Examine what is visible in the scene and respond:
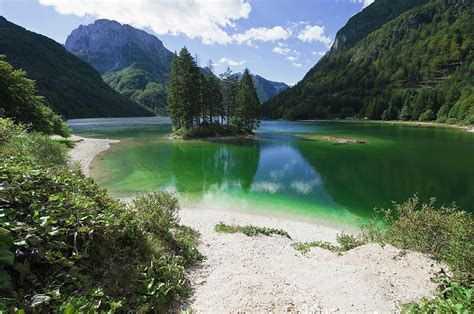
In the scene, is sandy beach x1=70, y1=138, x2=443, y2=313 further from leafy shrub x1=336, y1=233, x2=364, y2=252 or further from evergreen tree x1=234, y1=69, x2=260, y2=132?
evergreen tree x1=234, y1=69, x2=260, y2=132

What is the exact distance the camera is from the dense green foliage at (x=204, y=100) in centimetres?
6072

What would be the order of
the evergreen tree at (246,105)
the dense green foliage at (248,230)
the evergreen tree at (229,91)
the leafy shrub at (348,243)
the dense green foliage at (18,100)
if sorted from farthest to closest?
the evergreen tree at (229,91), the evergreen tree at (246,105), the dense green foliage at (18,100), the dense green foliage at (248,230), the leafy shrub at (348,243)

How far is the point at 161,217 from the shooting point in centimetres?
997

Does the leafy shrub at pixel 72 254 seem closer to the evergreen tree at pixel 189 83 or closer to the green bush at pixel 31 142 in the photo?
the green bush at pixel 31 142

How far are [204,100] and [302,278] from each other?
62.3m

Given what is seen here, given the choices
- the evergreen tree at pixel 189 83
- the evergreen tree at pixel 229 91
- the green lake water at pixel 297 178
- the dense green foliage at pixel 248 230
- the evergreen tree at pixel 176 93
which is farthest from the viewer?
the evergreen tree at pixel 229 91

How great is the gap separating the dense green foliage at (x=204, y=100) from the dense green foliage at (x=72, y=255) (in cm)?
5506

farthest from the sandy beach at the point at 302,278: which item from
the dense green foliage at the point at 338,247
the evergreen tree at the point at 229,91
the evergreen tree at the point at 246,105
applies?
the evergreen tree at the point at 229,91

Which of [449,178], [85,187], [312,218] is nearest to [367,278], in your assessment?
[85,187]

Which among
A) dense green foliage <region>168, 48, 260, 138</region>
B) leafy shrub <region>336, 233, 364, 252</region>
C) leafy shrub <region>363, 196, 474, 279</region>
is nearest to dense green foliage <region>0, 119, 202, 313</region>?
leafy shrub <region>336, 233, 364, 252</region>

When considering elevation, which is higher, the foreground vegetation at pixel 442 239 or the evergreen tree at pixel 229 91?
the evergreen tree at pixel 229 91

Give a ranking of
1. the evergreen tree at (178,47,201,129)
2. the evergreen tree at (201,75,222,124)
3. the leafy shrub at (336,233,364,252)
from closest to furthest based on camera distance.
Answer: the leafy shrub at (336,233,364,252), the evergreen tree at (178,47,201,129), the evergreen tree at (201,75,222,124)

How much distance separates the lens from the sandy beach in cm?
593

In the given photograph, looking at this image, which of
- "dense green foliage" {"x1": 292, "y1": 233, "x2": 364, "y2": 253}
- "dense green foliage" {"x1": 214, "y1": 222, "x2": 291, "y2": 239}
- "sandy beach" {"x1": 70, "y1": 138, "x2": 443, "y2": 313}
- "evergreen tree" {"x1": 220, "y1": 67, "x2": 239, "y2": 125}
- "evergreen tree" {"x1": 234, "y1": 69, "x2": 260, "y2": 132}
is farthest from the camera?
"evergreen tree" {"x1": 220, "y1": 67, "x2": 239, "y2": 125}
